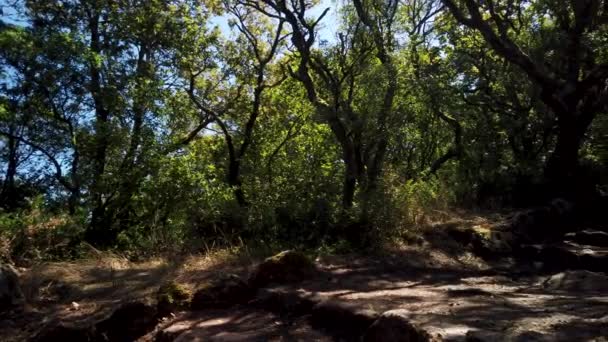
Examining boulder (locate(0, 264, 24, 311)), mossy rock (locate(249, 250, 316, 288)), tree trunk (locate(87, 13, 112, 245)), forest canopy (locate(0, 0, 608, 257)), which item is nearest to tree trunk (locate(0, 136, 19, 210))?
forest canopy (locate(0, 0, 608, 257))

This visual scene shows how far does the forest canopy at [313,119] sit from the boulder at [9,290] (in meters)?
1.83

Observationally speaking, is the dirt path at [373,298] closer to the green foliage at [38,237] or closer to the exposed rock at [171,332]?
the exposed rock at [171,332]

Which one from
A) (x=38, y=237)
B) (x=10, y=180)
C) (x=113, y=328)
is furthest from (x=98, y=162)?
(x=113, y=328)

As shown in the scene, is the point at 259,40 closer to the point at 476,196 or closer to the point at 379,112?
the point at 379,112

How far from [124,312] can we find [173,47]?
36.0ft

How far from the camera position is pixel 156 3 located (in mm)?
14109

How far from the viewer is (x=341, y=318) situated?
4586 mm

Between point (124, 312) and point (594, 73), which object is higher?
point (594, 73)

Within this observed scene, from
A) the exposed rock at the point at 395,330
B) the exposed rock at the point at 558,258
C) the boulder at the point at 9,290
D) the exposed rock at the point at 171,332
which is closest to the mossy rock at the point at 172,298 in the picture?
the exposed rock at the point at 171,332

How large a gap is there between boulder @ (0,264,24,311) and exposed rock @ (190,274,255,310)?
2399mm

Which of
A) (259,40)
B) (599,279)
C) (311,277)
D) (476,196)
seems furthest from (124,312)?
(259,40)

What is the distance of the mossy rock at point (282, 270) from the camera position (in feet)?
19.4

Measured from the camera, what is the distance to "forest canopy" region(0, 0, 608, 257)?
9.04 meters

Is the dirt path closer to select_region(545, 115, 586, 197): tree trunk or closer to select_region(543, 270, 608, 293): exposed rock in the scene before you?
select_region(543, 270, 608, 293): exposed rock
